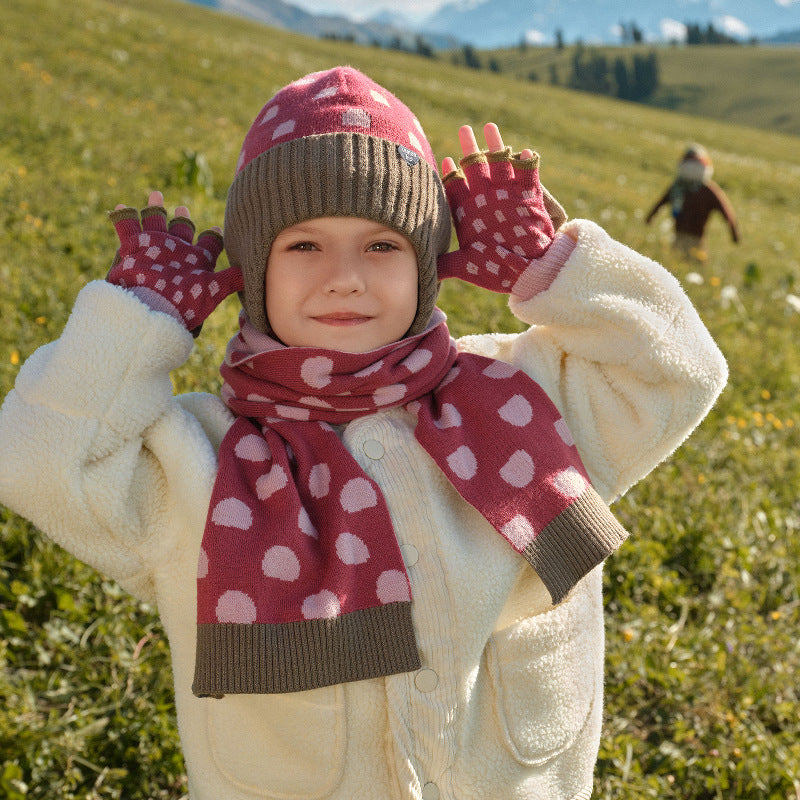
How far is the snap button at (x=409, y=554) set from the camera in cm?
205

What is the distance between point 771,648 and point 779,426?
2.20 m

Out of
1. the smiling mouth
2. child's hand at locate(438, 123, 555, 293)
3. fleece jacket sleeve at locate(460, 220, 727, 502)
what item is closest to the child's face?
the smiling mouth

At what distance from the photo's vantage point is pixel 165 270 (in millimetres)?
2189

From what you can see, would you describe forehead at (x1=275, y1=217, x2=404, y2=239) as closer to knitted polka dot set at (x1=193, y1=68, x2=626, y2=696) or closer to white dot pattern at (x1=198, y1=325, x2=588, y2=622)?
knitted polka dot set at (x1=193, y1=68, x2=626, y2=696)

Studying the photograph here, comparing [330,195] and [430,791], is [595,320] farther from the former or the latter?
[430,791]

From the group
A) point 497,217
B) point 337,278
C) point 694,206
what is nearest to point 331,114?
point 337,278

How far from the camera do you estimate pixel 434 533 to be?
208 centimetres

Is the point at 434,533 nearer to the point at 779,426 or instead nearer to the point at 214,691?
the point at 214,691

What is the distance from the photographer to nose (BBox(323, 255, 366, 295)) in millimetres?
2059

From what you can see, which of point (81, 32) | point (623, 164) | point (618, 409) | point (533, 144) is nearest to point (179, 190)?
point (618, 409)

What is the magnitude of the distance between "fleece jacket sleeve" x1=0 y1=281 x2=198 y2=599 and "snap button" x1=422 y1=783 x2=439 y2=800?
917mm

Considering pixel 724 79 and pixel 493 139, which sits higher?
pixel 724 79

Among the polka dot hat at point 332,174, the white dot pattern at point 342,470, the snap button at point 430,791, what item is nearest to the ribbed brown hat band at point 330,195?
the polka dot hat at point 332,174

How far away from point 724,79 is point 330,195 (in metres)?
108
